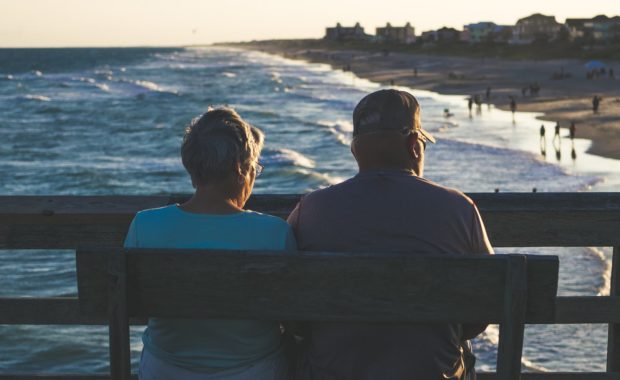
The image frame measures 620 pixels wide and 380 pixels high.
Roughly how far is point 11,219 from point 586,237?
2.20 m

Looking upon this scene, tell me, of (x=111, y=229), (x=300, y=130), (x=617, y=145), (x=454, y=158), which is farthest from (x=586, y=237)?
(x=300, y=130)

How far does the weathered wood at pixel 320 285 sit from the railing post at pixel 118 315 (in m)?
0.03

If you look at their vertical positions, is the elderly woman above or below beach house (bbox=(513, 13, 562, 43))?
below

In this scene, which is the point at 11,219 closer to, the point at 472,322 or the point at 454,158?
the point at 472,322

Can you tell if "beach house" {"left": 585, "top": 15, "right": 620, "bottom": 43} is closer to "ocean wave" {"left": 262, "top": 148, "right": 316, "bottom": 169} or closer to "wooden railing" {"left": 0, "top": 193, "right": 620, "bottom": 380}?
"ocean wave" {"left": 262, "top": 148, "right": 316, "bottom": 169}

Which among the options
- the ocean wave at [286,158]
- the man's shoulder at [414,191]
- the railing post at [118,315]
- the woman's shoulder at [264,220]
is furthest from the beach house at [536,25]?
the railing post at [118,315]

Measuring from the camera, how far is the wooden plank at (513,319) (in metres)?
2.66

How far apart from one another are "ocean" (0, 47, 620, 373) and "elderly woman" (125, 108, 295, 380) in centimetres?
597

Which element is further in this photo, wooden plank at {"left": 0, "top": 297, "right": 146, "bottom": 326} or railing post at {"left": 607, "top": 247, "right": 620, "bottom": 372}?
railing post at {"left": 607, "top": 247, "right": 620, "bottom": 372}

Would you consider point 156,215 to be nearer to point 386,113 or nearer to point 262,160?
point 386,113

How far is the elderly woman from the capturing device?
2893 mm

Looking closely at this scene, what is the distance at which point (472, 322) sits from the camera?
273 centimetres

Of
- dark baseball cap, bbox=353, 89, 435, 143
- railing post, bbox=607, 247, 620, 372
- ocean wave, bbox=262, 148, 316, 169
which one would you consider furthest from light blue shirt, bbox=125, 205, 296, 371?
ocean wave, bbox=262, 148, 316, 169

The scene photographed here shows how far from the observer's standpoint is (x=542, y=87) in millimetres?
62625
